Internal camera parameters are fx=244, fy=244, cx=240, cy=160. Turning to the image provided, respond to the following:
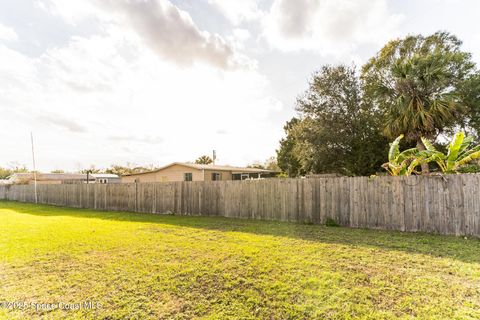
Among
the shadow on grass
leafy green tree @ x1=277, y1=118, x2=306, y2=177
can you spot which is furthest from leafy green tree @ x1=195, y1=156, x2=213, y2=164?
the shadow on grass

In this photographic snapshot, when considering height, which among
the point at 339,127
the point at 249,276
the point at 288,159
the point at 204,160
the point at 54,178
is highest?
the point at 339,127

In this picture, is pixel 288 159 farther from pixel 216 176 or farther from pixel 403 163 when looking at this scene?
pixel 403 163

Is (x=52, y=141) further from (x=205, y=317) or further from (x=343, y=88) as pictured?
(x=205, y=317)

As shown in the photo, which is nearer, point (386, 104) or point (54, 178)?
point (386, 104)

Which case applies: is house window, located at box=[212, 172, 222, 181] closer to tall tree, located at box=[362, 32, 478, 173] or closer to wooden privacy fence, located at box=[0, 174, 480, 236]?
wooden privacy fence, located at box=[0, 174, 480, 236]

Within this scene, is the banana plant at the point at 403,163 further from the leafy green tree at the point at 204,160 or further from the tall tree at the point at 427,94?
the leafy green tree at the point at 204,160

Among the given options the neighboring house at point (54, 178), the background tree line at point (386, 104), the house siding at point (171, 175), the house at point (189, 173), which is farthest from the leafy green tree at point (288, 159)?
the neighboring house at point (54, 178)

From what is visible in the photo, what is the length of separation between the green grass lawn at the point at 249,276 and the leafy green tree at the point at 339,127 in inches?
431

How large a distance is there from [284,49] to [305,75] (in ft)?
22.8

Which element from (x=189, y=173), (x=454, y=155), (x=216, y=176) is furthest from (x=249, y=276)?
(x=216, y=176)

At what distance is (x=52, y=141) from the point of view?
27.8 metres

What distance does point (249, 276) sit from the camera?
3891 millimetres

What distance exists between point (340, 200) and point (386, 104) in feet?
33.8

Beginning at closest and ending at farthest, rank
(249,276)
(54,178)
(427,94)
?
1. (249,276)
2. (427,94)
3. (54,178)
